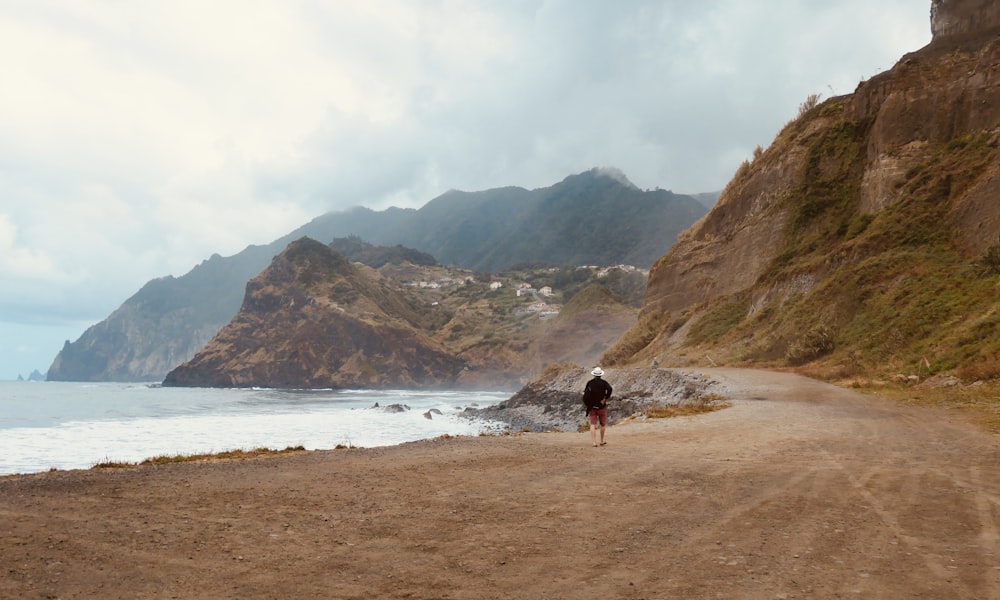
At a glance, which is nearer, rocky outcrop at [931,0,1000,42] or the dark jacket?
the dark jacket

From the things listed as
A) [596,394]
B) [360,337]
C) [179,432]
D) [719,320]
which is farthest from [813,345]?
[360,337]

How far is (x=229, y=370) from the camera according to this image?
141 m

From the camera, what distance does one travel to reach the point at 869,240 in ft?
116

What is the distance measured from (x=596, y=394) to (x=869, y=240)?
99.9 feet

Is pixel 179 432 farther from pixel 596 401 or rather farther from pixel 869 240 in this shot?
pixel 869 240

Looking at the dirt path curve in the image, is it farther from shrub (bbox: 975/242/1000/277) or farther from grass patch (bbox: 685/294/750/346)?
grass patch (bbox: 685/294/750/346)

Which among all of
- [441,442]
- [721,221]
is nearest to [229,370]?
[721,221]

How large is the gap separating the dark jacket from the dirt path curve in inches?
85.6

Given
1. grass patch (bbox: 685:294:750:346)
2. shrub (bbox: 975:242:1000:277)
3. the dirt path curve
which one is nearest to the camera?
the dirt path curve

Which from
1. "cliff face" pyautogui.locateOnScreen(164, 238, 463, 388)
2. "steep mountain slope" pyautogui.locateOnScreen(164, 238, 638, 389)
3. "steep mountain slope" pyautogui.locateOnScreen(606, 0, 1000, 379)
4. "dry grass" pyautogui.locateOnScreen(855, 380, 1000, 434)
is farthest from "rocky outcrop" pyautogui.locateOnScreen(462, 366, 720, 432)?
"cliff face" pyautogui.locateOnScreen(164, 238, 463, 388)

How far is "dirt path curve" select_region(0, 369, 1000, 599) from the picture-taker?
4461mm

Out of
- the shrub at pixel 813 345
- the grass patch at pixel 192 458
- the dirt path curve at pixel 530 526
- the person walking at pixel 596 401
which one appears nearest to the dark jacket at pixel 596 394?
the person walking at pixel 596 401

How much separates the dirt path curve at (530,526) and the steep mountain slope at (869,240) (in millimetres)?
15283

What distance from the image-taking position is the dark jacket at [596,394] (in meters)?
13.7
